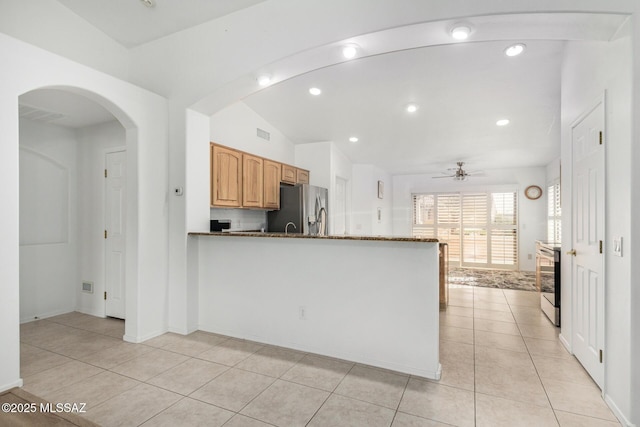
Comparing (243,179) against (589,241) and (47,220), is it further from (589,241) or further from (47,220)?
(589,241)

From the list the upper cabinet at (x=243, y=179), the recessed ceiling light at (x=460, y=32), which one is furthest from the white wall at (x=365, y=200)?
the recessed ceiling light at (x=460, y=32)

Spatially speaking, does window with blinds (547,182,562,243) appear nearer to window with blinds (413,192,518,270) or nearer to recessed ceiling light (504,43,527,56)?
window with blinds (413,192,518,270)

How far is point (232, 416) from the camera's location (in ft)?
6.58

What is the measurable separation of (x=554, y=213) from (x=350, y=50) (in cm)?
617

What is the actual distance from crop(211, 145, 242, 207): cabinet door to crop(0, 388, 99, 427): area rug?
2.21 meters

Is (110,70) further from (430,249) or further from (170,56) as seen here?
(430,249)

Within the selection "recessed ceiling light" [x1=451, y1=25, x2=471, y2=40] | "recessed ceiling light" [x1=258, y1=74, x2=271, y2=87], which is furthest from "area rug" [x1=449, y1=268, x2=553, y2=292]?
"recessed ceiling light" [x1=258, y1=74, x2=271, y2=87]

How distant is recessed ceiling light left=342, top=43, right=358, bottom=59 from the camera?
104 inches

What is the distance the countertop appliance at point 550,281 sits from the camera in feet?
12.2

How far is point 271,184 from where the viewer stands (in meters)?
4.84

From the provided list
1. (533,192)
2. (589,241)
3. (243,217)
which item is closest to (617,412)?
(589,241)

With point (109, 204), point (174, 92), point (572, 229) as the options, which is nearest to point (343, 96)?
point (174, 92)

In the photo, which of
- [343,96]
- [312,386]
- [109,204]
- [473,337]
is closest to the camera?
[312,386]

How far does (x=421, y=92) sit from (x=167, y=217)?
344 centimetres
